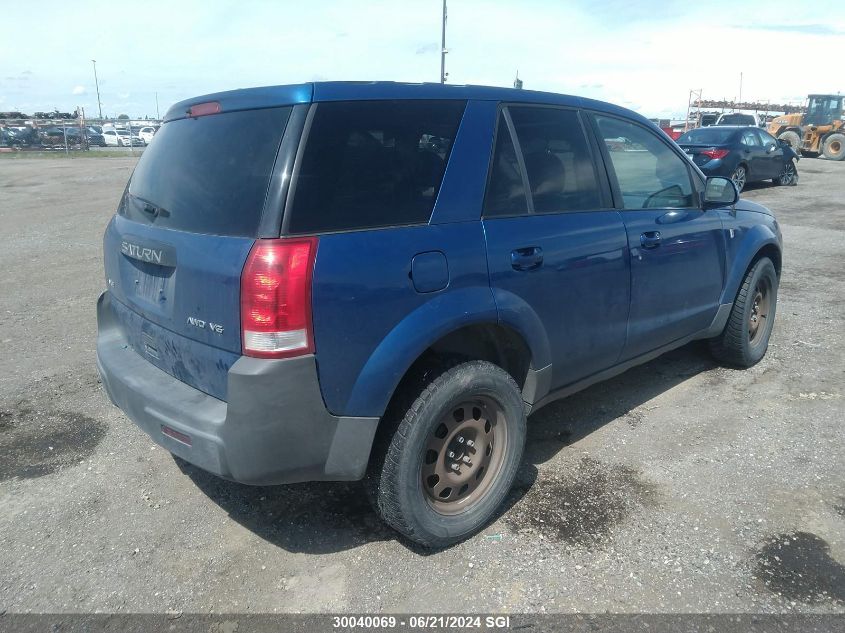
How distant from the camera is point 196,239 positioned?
251 cm

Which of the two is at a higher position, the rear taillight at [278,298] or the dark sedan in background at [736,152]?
the dark sedan in background at [736,152]

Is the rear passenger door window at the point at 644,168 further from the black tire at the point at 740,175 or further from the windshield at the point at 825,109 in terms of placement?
the windshield at the point at 825,109

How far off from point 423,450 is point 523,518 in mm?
759

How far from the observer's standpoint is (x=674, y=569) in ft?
8.84

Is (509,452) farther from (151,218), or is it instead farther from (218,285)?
(151,218)

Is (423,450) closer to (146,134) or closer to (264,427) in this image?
(264,427)

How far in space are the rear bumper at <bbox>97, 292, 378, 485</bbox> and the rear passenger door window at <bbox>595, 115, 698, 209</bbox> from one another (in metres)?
2.13

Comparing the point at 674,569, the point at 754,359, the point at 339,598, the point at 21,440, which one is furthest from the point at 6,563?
the point at 754,359

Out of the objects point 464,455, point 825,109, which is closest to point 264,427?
point 464,455

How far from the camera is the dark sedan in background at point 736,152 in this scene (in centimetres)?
1433

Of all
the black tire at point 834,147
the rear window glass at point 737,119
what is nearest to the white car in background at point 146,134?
the rear window glass at point 737,119

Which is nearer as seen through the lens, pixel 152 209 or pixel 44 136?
pixel 152 209

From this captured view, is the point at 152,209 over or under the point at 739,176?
over

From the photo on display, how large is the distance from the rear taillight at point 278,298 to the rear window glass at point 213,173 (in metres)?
0.15
